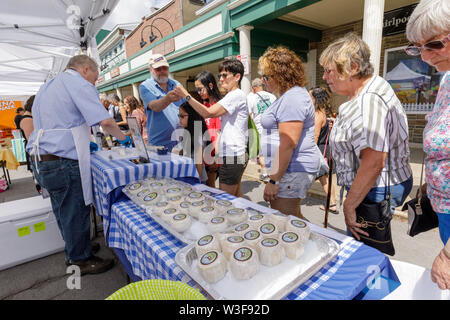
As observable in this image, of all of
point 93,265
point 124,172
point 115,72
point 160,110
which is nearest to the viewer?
point 124,172

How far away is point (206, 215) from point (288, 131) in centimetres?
84

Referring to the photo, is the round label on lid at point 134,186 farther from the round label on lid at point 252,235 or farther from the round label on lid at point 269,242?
the round label on lid at point 269,242

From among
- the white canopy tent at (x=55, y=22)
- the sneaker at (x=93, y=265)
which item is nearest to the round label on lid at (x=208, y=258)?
the sneaker at (x=93, y=265)

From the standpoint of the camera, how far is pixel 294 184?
6.03 feet

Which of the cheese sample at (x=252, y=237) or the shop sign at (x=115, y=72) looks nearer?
the cheese sample at (x=252, y=237)

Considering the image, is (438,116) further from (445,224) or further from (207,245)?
(207,245)

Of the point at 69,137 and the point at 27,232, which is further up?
the point at 69,137

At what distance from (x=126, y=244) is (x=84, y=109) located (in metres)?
1.20

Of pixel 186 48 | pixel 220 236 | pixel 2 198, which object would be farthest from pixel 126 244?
pixel 186 48

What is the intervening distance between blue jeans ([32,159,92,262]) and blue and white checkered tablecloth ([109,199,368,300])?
0.76 meters

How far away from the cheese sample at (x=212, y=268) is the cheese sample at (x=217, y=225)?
267mm

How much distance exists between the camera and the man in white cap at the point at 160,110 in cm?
272

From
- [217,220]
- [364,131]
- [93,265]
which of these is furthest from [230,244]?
[93,265]

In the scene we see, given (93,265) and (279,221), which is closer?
(279,221)
